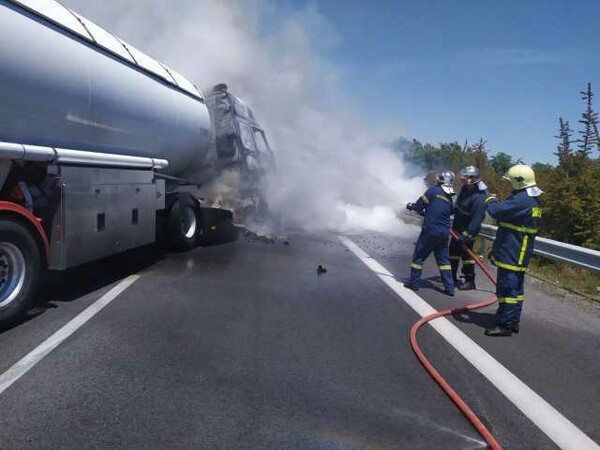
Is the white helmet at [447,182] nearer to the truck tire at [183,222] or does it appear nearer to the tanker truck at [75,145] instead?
the tanker truck at [75,145]

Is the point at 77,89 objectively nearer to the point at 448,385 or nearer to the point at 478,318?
the point at 448,385

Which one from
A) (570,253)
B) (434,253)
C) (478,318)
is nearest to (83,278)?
(434,253)

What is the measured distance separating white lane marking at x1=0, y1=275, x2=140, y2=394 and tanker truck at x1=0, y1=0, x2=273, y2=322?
47 centimetres

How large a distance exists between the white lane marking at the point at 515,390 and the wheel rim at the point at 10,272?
4058 mm

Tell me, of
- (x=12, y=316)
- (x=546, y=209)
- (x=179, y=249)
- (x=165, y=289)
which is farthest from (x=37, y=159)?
(x=546, y=209)

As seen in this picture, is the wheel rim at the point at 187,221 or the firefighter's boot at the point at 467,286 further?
the wheel rim at the point at 187,221

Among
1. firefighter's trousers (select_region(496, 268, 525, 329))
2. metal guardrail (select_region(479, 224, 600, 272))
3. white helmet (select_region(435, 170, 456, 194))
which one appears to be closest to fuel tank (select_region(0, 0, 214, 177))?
white helmet (select_region(435, 170, 456, 194))

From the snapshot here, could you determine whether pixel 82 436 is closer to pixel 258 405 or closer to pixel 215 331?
pixel 258 405

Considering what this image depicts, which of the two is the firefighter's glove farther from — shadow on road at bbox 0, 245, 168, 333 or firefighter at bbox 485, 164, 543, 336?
shadow on road at bbox 0, 245, 168, 333

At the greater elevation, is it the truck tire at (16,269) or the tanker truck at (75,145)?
the tanker truck at (75,145)

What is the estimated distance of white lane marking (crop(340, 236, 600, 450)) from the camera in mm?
3523

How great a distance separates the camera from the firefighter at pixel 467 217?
7680 millimetres

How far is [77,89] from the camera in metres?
6.03

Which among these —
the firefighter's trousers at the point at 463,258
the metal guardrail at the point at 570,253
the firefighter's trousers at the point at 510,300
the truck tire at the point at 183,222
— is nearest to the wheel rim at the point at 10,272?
the truck tire at the point at 183,222
